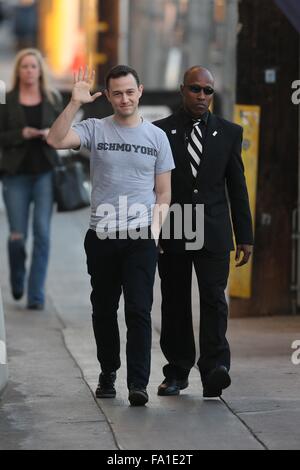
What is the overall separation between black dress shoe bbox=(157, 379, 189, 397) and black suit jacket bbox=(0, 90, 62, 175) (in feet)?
11.7

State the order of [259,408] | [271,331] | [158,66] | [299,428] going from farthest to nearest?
1. [158,66]
2. [271,331]
3. [259,408]
4. [299,428]

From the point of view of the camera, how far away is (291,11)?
8.59 meters

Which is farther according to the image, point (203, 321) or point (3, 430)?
point (203, 321)

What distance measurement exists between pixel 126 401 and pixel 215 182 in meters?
1.32

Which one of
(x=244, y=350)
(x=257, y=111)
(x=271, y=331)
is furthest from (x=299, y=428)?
(x=257, y=111)

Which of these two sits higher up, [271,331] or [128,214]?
[128,214]

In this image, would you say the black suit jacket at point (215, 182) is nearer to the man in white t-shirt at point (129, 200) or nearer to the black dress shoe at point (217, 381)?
the man in white t-shirt at point (129, 200)

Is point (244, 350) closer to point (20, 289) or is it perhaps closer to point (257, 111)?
point (257, 111)

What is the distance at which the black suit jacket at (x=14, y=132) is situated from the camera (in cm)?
1099

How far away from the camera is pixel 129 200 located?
24.4ft

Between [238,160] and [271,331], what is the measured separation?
259 cm

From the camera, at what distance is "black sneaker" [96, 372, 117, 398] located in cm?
779

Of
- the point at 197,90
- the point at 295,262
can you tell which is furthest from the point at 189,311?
the point at 295,262

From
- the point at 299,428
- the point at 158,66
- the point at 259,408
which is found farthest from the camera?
the point at 158,66
